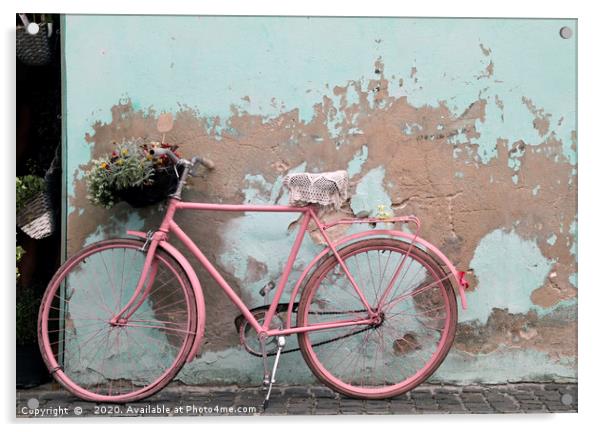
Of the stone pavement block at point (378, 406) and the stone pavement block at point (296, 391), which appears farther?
the stone pavement block at point (296, 391)

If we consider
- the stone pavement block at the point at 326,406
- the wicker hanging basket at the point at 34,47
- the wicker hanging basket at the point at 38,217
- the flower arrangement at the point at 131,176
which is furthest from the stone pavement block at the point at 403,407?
Result: the wicker hanging basket at the point at 34,47

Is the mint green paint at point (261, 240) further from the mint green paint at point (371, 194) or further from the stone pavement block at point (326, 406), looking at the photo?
the stone pavement block at point (326, 406)

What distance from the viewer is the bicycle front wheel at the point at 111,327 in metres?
4.92

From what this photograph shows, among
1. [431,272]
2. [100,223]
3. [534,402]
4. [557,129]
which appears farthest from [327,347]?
[557,129]

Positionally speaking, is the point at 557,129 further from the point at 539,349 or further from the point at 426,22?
the point at 539,349

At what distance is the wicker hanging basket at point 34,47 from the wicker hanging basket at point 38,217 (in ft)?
2.45

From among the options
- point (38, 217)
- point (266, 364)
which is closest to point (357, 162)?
point (266, 364)

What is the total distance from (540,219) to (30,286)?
9.57ft

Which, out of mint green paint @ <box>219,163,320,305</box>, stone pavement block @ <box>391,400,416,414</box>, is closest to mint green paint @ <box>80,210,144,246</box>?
mint green paint @ <box>219,163,320,305</box>

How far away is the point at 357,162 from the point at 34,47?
1.91 metres

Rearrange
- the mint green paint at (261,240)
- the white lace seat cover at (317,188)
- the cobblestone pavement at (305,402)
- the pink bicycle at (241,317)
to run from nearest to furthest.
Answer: the white lace seat cover at (317,188) → the cobblestone pavement at (305,402) → the pink bicycle at (241,317) → the mint green paint at (261,240)

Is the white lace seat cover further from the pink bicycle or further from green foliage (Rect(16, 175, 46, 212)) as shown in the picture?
green foliage (Rect(16, 175, 46, 212))

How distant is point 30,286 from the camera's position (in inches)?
193

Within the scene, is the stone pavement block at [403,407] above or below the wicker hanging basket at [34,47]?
below
